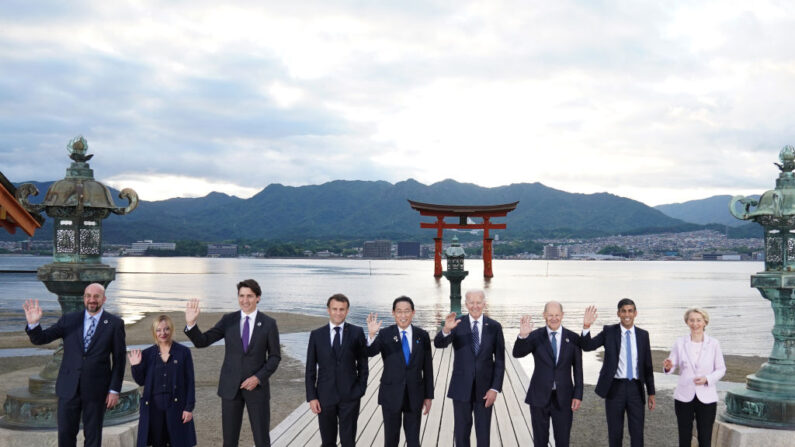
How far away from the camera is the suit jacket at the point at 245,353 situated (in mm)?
5566

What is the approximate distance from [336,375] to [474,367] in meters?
1.27

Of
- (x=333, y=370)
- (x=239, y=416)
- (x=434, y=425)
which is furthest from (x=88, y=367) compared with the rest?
(x=434, y=425)

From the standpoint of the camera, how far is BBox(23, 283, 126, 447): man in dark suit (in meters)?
5.69

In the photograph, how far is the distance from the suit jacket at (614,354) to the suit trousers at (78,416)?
462cm

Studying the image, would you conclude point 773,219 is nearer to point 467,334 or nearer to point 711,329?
point 467,334

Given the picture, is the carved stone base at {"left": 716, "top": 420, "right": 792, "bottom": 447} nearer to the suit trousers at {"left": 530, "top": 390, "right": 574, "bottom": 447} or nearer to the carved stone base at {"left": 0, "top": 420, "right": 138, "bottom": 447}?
the suit trousers at {"left": 530, "top": 390, "right": 574, "bottom": 447}

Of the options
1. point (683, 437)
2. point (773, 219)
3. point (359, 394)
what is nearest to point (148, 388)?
point (359, 394)

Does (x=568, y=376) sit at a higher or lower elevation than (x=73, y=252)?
lower

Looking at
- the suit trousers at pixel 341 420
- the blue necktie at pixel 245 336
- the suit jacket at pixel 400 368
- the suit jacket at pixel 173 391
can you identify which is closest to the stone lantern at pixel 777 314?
the suit jacket at pixel 400 368

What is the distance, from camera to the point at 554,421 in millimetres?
5875

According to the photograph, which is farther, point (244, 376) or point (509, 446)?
point (509, 446)

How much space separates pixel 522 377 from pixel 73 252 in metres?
7.46

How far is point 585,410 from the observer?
10.5 m

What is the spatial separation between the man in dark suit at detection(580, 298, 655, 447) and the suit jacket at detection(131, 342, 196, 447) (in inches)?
145
